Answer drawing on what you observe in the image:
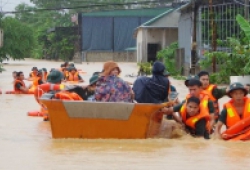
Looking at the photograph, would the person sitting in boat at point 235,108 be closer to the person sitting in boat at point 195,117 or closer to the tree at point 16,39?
the person sitting in boat at point 195,117

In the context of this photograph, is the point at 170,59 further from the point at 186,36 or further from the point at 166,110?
the point at 166,110

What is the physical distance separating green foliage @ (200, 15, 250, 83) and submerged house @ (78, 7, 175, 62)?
44.2 m

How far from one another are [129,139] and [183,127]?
984mm

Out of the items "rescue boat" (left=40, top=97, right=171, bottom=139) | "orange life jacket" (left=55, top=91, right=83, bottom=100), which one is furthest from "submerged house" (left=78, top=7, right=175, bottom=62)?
"rescue boat" (left=40, top=97, right=171, bottom=139)

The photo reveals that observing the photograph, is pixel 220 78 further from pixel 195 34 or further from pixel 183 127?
pixel 183 127

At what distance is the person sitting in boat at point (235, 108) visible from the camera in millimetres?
10547

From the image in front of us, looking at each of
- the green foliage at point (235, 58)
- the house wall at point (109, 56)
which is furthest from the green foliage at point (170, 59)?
the house wall at point (109, 56)

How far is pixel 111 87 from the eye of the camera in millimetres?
11047

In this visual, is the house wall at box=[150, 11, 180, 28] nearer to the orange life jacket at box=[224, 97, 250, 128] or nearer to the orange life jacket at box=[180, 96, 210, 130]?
the orange life jacket at box=[180, 96, 210, 130]

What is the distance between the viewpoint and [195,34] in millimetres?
31625

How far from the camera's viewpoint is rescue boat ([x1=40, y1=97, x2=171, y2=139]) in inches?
419

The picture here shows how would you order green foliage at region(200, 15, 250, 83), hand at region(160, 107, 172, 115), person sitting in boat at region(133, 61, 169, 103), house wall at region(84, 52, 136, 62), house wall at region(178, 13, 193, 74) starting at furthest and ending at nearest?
1. house wall at region(84, 52, 136, 62)
2. house wall at region(178, 13, 193, 74)
3. green foliage at region(200, 15, 250, 83)
4. person sitting in boat at region(133, 61, 169, 103)
5. hand at region(160, 107, 172, 115)

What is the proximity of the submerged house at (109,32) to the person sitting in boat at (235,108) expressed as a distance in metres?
59.3

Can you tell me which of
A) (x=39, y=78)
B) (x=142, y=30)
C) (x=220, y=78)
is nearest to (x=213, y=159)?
(x=39, y=78)
